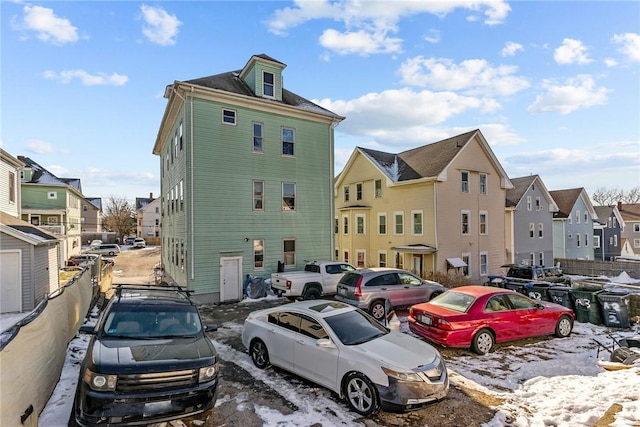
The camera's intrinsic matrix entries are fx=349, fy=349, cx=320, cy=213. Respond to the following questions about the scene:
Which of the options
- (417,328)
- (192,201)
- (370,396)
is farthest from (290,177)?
(370,396)

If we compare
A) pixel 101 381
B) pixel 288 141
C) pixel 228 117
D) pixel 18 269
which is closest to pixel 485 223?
pixel 288 141

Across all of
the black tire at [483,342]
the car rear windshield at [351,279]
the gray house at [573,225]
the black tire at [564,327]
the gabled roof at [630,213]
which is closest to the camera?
the black tire at [483,342]

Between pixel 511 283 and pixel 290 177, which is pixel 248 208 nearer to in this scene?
pixel 290 177

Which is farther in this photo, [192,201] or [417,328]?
[192,201]

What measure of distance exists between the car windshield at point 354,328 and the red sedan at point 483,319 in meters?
2.45

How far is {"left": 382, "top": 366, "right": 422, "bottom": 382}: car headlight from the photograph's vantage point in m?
5.28

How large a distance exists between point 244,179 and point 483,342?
40.4 ft

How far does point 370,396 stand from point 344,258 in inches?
974

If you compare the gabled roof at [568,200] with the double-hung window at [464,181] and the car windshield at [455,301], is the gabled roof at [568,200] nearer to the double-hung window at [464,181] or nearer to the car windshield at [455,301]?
the double-hung window at [464,181]

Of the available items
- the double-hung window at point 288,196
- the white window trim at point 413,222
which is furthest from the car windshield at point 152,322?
the white window trim at point 413,222

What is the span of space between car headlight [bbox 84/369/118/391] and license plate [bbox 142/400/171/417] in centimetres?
50

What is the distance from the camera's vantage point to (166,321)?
6.16 metres

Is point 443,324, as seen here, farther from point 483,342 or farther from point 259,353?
point 259,353

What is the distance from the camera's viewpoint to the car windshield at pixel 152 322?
5.74 metres
